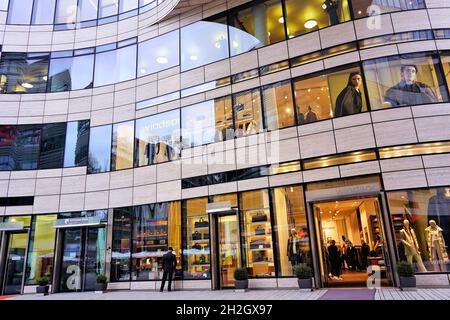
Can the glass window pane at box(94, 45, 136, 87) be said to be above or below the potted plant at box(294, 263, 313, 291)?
above

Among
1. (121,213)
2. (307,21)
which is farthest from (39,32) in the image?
(307,21)

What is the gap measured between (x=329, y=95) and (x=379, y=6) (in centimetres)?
388

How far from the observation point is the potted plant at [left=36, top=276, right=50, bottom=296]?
15.3 m

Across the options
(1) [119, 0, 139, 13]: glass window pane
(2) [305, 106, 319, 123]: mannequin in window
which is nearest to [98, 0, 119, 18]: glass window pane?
(1) [119, 0, 139, 13]: glass window pane

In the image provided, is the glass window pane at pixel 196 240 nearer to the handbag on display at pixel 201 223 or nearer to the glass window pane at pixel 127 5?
the handbag on display at pixel 201 223

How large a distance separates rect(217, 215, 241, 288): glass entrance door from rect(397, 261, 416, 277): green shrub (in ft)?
19.2

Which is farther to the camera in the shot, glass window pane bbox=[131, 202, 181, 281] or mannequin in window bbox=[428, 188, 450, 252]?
glass window pane bbox=[131, 202, 181, 281]

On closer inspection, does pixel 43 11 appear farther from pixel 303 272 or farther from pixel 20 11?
pixel 303 272

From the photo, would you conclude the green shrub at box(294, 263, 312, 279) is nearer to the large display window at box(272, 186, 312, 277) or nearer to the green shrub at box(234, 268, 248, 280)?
the large display window at box(272, 186, 312, 277)

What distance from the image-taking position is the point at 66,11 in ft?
66.1

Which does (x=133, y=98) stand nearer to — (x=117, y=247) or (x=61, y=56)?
(x=61, y=56)

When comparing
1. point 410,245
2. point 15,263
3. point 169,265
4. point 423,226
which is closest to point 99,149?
point 15,263

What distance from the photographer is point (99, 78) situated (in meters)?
18.8
